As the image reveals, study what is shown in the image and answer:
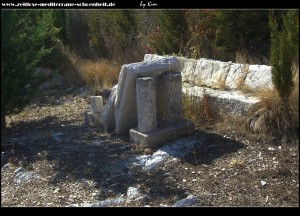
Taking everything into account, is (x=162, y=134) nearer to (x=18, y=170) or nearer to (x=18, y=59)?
(x=18, y=170)

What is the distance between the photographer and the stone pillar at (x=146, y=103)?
521cm

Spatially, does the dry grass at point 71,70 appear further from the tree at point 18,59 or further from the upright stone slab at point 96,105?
the upright stone slab at point 96,105

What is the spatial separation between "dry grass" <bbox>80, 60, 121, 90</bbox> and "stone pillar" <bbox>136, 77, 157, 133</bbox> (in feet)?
10.9

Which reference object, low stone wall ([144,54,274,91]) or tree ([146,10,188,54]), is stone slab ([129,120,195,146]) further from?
tree ([146,10,188,54])

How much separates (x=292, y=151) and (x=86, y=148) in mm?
2502

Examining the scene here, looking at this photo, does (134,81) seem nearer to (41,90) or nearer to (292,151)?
(292,151)

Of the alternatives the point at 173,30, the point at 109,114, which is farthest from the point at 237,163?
the point at 173,30

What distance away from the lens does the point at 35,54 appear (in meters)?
6.70

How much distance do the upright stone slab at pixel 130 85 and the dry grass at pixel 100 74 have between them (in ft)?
9.32

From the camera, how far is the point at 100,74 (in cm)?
894

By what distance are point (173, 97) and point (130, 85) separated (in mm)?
575

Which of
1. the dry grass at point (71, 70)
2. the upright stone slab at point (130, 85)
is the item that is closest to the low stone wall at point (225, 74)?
the upright stone slab at point (130, 85)

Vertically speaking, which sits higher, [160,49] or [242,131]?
[160,49]
